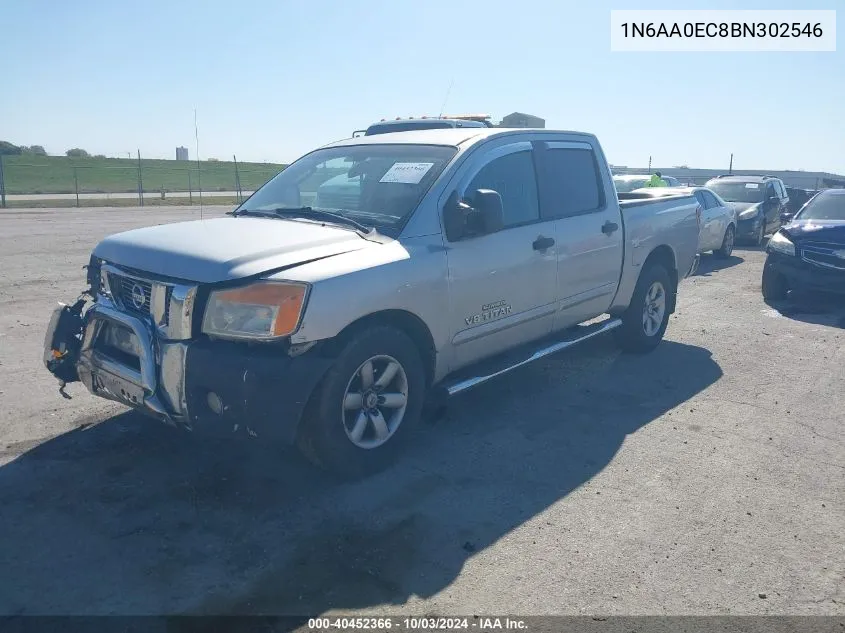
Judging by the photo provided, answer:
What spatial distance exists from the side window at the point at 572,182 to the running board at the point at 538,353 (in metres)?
1.01

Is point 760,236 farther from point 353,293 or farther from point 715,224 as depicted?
point 353,293

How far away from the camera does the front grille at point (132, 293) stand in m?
3.97

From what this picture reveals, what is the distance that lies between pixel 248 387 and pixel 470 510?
1334 mm

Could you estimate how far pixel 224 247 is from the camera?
3.98m

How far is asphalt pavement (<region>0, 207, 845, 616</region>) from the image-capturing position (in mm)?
3131

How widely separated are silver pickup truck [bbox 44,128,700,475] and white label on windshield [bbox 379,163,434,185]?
15mm

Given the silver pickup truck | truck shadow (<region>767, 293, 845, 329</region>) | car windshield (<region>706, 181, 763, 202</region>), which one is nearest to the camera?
the silver pickup truck

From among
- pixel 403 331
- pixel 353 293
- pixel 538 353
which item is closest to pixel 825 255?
pixel 538 353

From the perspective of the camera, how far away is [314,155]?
5.71 meters

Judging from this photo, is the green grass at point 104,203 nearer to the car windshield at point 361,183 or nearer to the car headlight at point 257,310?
the car windshield at point 361,183

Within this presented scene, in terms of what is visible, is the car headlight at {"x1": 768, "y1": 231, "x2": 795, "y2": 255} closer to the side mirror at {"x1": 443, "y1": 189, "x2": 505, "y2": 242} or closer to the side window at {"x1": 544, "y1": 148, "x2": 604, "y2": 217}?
the side window at {"x1": 544, "y1": 148, "x2": 604, "y2": 217}

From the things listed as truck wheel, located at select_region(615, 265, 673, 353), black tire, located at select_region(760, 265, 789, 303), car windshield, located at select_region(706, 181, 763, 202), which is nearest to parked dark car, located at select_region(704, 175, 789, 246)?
car windshield, located at select_region(706, 181, 763, 202)

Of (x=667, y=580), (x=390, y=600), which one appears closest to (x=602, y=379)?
(x=667, y=580)

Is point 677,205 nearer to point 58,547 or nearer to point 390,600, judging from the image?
point 390,600
